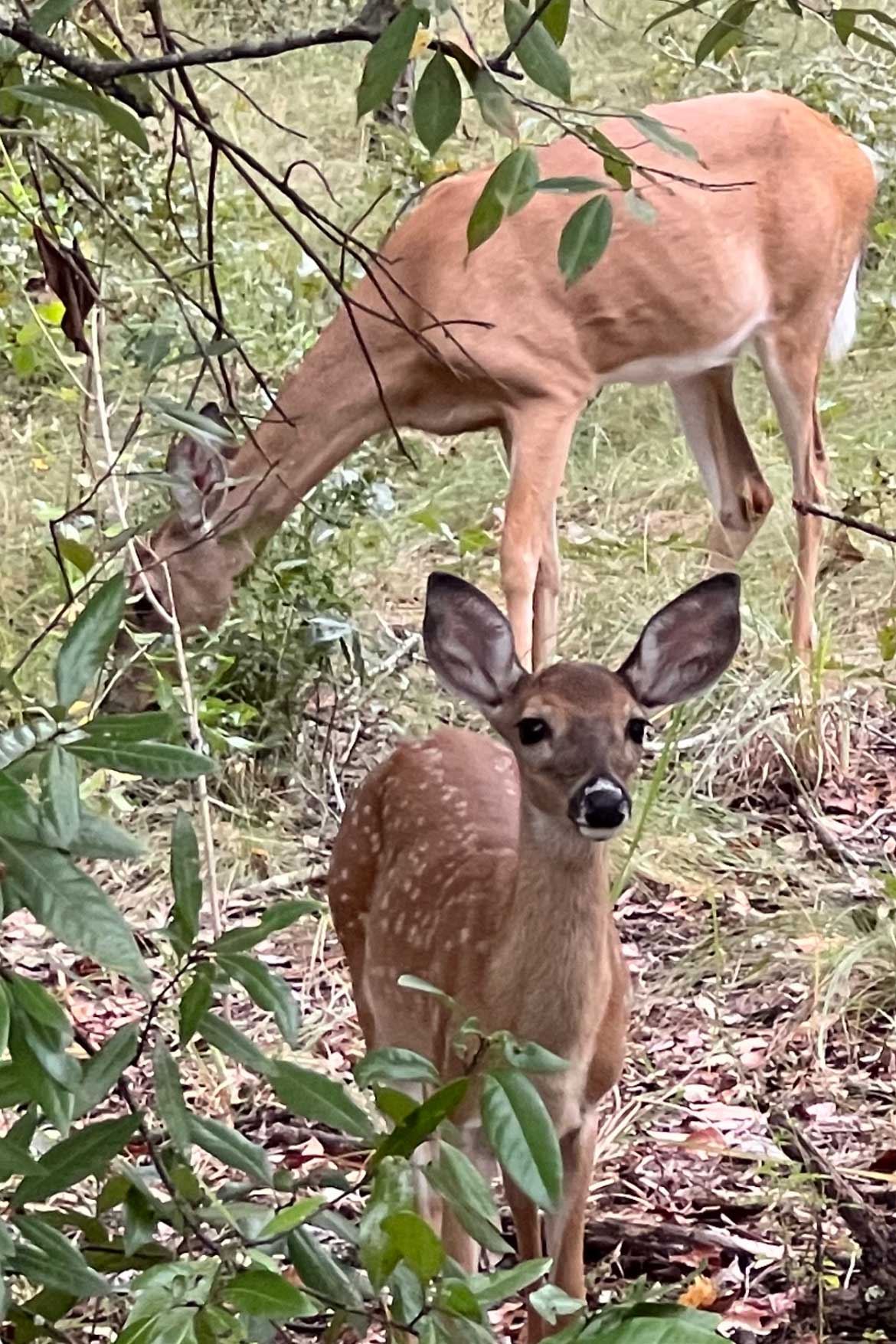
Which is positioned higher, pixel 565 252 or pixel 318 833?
pixel 565 252

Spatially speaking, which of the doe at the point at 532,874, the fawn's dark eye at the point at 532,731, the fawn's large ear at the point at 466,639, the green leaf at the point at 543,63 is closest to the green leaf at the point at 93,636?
the green leaf at the point at 543,63

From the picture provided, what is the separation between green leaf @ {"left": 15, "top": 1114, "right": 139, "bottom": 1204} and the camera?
1587 mm

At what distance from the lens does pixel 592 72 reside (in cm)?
976

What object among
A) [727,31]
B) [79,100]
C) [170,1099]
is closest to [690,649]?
[727,31]

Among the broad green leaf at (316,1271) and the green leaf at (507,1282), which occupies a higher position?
the green leaf at (507,1282)

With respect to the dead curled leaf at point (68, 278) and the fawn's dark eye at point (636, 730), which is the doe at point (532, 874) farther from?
the dead curled leaf at point (68, 278)

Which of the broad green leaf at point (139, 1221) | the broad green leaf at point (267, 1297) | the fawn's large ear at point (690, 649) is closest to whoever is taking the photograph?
the broad green leaf at point (267, 1297)

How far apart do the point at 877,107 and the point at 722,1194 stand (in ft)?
18.9

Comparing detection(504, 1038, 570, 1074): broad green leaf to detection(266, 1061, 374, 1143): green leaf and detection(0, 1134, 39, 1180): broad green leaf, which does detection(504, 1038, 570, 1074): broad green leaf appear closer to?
detection(266, 1061, 374, 1143): green leaf

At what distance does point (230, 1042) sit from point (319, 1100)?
92 mm

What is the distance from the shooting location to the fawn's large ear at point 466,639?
3.04 meters

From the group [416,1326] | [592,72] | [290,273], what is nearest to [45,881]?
[416,1326]

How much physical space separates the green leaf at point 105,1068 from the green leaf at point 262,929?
119 millimetres

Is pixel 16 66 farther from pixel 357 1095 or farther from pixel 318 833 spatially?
pixel 318 833
